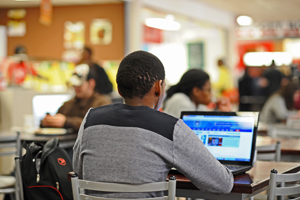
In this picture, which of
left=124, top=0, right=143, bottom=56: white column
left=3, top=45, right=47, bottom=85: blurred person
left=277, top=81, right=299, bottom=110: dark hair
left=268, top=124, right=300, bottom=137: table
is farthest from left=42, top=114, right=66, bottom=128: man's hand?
left=124, top=0, right=143, bottom=56: white column

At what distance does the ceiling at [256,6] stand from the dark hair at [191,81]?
5298 mm

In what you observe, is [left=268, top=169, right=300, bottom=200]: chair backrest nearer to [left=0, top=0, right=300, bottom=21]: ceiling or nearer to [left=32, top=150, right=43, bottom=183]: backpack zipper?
[left=32, top=150, right=43, bottom=183]: backpack zipper

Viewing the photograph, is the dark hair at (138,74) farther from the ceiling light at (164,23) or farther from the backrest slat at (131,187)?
the ceiling light at (164,23)

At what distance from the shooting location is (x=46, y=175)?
7.25 feet

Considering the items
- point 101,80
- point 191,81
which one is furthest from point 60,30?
point 191,81

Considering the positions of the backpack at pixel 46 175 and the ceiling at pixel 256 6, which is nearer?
the backpack at pixel 46 175

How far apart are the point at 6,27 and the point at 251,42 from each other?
11997 millimetres

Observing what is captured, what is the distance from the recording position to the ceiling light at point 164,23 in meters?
9.76

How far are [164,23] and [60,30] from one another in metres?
2.49

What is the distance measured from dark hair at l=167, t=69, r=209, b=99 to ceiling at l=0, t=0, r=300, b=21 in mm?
5298

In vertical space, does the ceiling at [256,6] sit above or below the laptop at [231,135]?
above

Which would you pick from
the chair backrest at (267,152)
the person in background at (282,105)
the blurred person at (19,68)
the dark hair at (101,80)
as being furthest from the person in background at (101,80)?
the chair backrest at (267,152)

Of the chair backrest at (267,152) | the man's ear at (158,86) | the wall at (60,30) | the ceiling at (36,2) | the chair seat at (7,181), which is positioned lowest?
the chair seat at (7,181)

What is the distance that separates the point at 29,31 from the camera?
366 inches
